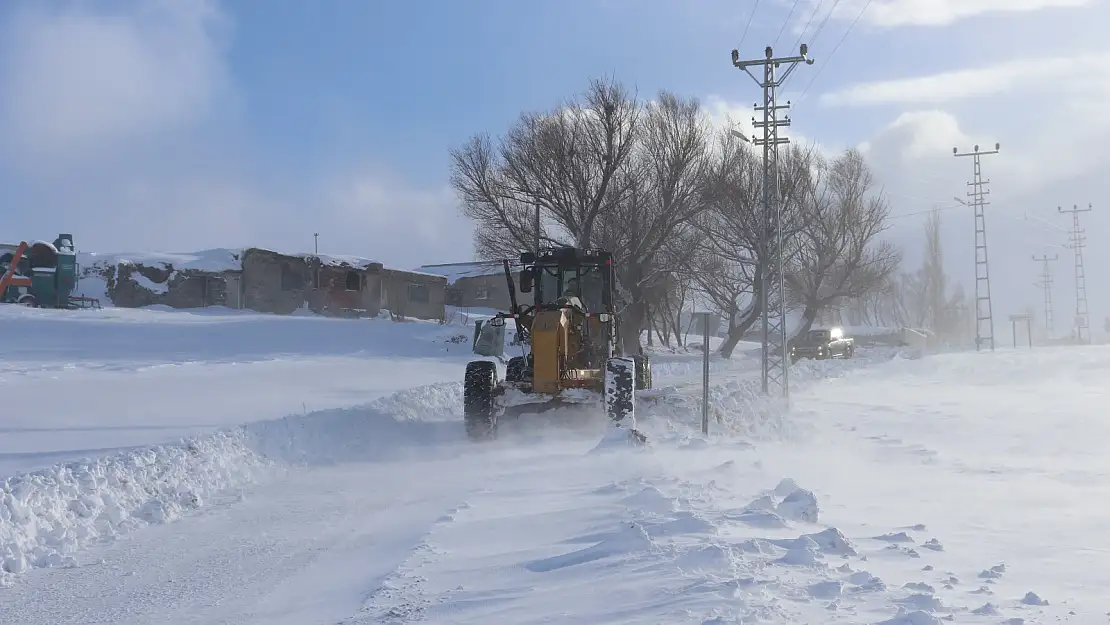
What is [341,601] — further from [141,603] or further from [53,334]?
[53,334]

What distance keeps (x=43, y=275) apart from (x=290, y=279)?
13860 mm

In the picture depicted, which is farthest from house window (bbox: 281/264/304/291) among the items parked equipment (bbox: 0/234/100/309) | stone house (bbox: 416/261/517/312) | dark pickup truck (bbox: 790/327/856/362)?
dark pickup truck (bbox: 790/327/856/362)

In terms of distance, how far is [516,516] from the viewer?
8.58 metres

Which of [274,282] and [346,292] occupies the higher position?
[274,282]

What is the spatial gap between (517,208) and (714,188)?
8.71m

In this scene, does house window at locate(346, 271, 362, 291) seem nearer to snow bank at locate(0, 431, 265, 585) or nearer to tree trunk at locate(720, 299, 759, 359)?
tree trunk at locate(720, 299, 759, 359)

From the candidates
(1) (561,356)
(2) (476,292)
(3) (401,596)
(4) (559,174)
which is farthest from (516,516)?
(2) (476,292)

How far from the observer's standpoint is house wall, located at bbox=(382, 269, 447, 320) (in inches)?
2184

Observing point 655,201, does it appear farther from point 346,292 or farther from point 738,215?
point 346,292

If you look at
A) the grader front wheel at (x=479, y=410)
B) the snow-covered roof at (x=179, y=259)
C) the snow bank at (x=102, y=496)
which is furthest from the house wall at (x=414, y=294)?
the snow bank at (x=102, y=496)

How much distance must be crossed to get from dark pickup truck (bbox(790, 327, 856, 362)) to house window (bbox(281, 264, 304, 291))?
2609 cm

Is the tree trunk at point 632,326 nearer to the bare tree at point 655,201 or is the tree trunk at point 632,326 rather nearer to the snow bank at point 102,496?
the bare tree at point 655,201

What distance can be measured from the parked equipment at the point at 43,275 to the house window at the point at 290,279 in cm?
1262

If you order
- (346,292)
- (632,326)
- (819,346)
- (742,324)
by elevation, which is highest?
(346,292)
